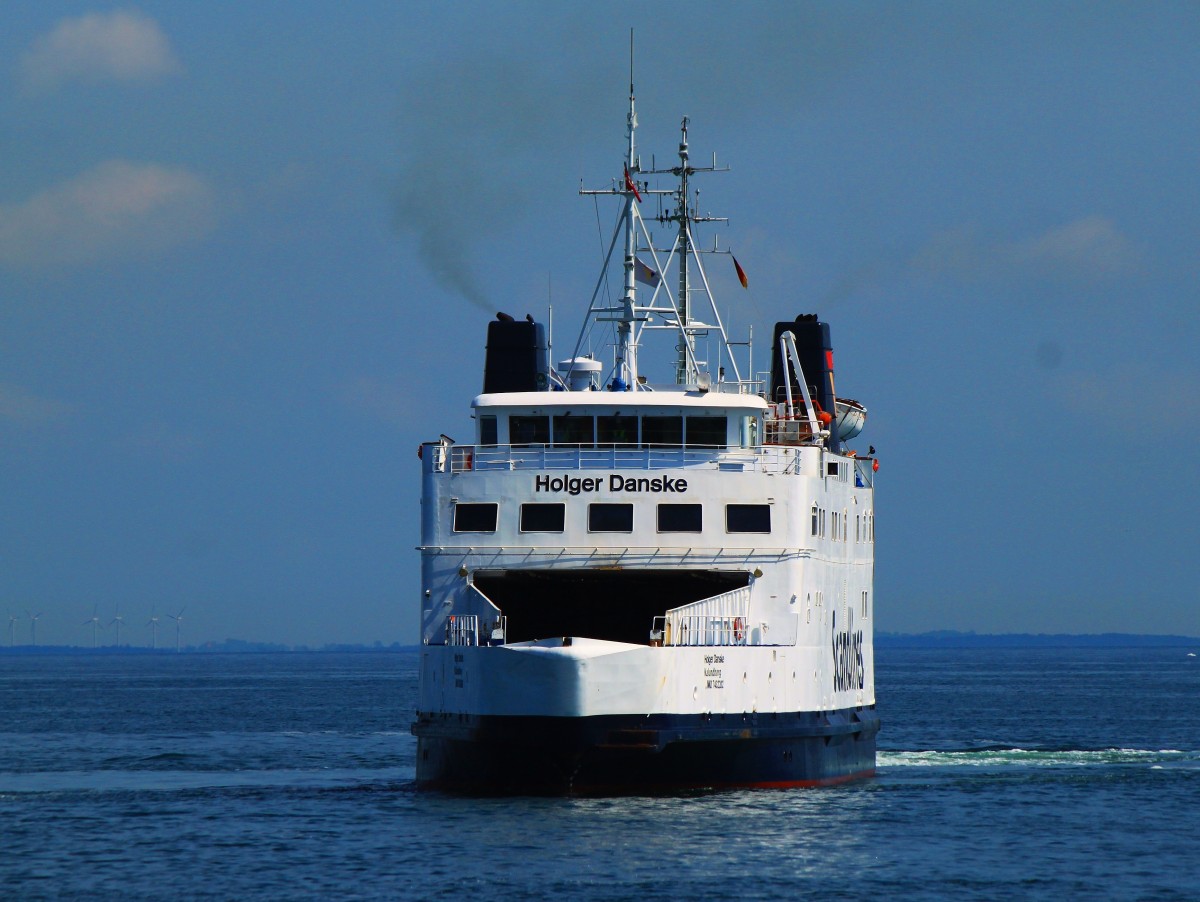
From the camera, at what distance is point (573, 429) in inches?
1369

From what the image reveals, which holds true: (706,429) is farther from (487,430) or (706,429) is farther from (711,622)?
→ (711,622)

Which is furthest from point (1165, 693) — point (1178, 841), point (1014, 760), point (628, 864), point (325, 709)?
point (628, 864)

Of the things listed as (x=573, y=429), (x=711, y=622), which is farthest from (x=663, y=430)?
(x=711, y=622)

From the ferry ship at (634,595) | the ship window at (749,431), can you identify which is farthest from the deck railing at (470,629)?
the ship window at (749,431)

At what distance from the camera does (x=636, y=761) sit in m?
30.5

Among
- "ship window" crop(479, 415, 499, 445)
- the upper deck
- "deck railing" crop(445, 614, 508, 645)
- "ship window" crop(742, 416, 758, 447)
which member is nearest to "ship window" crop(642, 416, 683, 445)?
the upper deck

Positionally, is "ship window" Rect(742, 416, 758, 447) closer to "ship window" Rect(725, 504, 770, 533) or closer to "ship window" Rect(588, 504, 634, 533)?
"ship window" Rect(725, 504, 770, 533)

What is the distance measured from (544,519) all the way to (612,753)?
15.4 ft

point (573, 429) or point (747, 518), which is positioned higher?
point (573, 429)

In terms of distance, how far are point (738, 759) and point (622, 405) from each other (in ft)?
23.3

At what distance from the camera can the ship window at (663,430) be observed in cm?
3466

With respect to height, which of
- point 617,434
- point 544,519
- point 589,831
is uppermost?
point 617,434

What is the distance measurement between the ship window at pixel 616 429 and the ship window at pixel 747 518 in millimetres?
2702

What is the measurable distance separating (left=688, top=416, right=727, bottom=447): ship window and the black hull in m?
5.54
